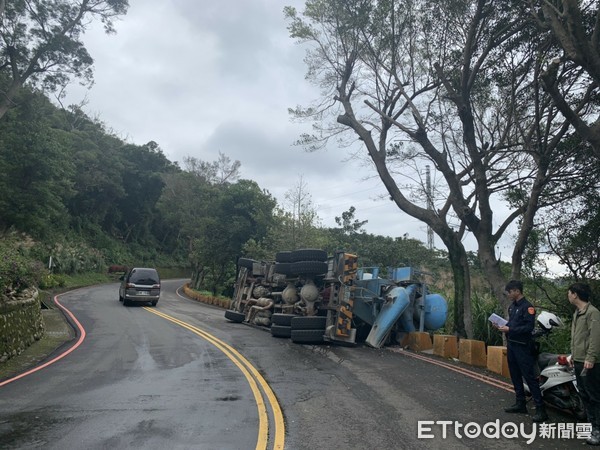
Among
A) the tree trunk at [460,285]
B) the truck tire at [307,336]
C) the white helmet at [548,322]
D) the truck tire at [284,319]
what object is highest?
the tree trunk at [460,285]

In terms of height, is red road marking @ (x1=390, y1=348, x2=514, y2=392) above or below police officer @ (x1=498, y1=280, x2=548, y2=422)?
below

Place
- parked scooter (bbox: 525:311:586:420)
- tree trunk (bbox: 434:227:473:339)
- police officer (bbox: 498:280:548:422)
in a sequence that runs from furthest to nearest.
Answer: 1. tree trunk (bbox: 434:227:473:339)
2. police officer (bbox: 498:280:548:422)
3. parked scooter (bbox: 525:311:586:420)

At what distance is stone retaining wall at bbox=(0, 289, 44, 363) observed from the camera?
11000mm

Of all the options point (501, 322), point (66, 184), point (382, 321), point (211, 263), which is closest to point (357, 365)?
point (382, 321)

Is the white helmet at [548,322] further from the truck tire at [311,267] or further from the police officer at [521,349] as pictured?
the truck tire at [311,267]

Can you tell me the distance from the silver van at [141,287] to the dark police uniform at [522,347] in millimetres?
22057

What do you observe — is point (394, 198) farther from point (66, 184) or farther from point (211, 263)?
point (66, 184)

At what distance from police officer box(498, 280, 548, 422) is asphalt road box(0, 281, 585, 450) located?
1.06 ft

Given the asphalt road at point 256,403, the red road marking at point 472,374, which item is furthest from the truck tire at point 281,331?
the red road marking at point 472,374

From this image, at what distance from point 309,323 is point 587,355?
7972 millimetres

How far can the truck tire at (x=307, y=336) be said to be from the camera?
1266 cm

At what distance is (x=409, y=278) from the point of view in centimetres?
1330

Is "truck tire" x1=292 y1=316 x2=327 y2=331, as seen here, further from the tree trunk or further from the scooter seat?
the scooter seat

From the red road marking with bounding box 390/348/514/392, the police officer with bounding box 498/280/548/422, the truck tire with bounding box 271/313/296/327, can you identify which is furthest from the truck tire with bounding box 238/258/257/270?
the police officer with bounding box 498/280/548/422
